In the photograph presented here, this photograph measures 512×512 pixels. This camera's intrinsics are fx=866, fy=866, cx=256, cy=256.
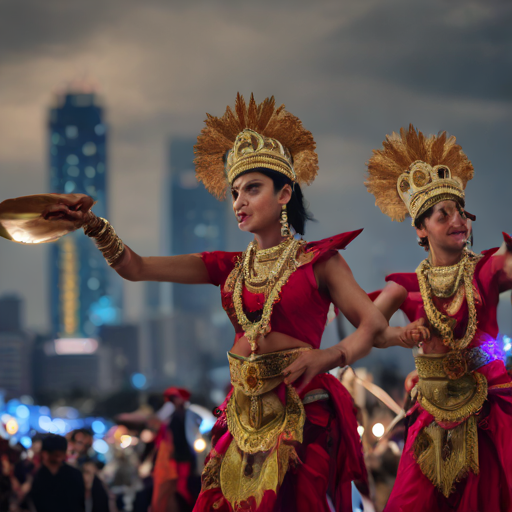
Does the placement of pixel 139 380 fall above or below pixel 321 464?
below

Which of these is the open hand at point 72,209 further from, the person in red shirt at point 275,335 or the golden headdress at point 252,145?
the golden headdress at point 252,145

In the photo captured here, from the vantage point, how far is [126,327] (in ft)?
203

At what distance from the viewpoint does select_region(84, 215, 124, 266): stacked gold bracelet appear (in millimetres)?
3580

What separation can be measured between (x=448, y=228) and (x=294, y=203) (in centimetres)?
102

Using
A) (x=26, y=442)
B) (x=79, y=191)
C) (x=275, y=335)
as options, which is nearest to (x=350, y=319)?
(x=275, y=335)

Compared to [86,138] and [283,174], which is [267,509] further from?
[86,138]

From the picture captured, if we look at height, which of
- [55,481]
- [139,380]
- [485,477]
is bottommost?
[139,380]

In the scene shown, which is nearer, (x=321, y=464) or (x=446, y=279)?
(x=321, y=464)

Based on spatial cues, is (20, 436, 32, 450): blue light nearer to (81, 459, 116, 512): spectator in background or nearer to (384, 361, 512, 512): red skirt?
(81, 459, 116, 512): spectator in background

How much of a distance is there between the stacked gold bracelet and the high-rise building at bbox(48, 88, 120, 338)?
73.4m

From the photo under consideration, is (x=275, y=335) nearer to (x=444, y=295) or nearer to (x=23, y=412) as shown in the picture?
(x=444, y=295)

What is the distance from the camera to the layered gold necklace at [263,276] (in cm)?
350

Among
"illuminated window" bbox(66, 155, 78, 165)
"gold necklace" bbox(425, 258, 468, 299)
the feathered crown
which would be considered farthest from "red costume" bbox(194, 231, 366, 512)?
"illuminated window" bbox(66, 155, 78, 165)

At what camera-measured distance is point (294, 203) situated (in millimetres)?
3861
